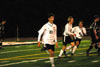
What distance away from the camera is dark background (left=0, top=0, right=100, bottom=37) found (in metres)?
32.9

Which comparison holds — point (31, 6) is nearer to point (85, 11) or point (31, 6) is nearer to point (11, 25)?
point (11, 25)

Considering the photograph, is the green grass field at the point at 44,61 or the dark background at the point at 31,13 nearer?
the green grass field at the point at 44,61

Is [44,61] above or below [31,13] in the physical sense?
below

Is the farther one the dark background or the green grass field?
the dark background

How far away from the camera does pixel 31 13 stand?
34.7 metres

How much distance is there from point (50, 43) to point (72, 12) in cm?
2962

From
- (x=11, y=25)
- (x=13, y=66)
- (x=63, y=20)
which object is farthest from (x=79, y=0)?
(x=13, y=66)

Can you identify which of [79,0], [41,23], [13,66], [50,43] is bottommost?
[13,66]

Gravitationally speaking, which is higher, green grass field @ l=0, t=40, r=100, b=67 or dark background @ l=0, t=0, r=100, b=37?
dark background @ l=0, t=0, r=100, b=37

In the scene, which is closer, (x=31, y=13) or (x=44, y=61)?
(x=44, y=61)

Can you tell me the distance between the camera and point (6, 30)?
110 feet

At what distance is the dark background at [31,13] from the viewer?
3294cm

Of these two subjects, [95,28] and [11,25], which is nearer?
[95,28]

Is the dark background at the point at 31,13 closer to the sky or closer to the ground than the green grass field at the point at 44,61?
closer to the sky
